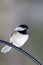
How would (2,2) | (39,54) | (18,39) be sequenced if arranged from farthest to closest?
(39,54), (2,2), (18,39)

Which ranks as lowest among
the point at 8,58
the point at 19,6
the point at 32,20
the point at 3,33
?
the point at 8,58

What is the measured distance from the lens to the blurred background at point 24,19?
4.94ft

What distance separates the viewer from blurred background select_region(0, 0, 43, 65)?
1.51 m

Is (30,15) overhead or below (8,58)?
overhead

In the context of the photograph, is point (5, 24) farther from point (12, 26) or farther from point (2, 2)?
point (2, 2)

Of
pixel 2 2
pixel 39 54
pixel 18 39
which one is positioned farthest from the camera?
pixel 39 54

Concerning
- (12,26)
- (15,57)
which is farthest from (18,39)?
(15,57)

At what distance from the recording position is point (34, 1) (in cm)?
151

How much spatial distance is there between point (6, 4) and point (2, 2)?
3cm

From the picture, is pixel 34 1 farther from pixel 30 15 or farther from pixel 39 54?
pixel 39 54

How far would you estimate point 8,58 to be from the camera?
5.40 ft

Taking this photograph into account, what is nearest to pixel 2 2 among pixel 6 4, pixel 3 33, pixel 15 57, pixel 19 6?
pixel 6 4

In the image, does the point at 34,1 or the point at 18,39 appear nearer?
the point at 18,39

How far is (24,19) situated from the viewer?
153 centimetres
